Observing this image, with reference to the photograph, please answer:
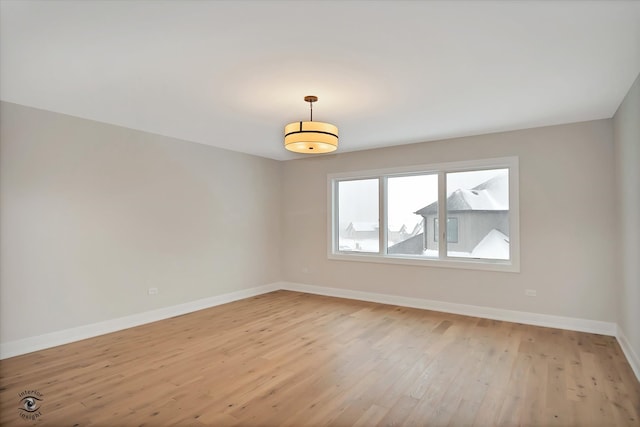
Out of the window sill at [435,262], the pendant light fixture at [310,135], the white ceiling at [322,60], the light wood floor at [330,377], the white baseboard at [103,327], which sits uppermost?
the white ceiling at [322,60]

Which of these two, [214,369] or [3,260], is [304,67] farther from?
[3,260]

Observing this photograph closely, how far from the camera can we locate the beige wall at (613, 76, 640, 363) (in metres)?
3.03

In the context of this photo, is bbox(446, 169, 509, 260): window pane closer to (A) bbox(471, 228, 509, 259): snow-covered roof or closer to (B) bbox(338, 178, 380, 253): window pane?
(A) bbox(471, 228, 509, 259): snow-covered roof

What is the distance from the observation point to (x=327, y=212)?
6387mm

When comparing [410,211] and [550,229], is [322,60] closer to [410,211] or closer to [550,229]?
[410,211]

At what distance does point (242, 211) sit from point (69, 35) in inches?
160

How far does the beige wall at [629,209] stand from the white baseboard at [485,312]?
302 mm

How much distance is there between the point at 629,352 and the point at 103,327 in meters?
5.79

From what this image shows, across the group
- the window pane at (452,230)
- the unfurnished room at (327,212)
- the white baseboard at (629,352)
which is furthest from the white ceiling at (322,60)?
the white baseboard at (629,352)

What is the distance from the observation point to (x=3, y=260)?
344cm

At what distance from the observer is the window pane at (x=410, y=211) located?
544 centimetres

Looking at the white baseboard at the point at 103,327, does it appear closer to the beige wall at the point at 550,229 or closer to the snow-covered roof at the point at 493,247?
the beige wall at the point at 550,229

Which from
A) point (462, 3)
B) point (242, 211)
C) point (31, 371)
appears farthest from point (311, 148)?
point (31, 371)

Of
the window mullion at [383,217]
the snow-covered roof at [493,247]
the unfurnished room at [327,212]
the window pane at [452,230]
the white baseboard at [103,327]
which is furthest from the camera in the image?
the window mullion at [383,217]
